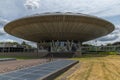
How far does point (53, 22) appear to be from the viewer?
61312 mm

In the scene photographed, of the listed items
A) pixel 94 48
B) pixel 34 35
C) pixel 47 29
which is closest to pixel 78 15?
pixel 47 29

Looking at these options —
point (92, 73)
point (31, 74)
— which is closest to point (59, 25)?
point (92, 73)

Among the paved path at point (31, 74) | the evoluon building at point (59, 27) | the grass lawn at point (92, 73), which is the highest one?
the evoluon building at point (59, 27)

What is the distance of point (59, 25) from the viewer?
63156mm

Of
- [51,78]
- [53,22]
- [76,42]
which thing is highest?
[53,22]

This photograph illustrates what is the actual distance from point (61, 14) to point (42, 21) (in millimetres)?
6138

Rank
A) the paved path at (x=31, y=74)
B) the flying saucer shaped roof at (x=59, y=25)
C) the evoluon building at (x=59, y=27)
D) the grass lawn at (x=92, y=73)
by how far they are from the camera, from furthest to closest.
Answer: the evoluon building at (x=59, y=27) → the flying saucer shaped roof at (x=59, y=25) → the grass lawn at (x=92, y=73) → the paved path at (x=31, y=74)

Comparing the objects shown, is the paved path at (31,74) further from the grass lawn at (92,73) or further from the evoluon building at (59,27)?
the evoluon building at (59,27)

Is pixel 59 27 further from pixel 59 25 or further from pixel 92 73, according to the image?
pixel 92 73

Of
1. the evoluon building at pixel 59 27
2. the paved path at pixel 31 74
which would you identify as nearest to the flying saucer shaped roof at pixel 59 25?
the evoluon building at pixel 59 27

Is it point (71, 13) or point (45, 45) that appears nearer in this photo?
point (71, 13)

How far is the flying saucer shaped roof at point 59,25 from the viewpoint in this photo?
5950 cm

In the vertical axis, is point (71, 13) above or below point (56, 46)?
above

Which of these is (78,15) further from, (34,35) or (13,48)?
(13,48)
